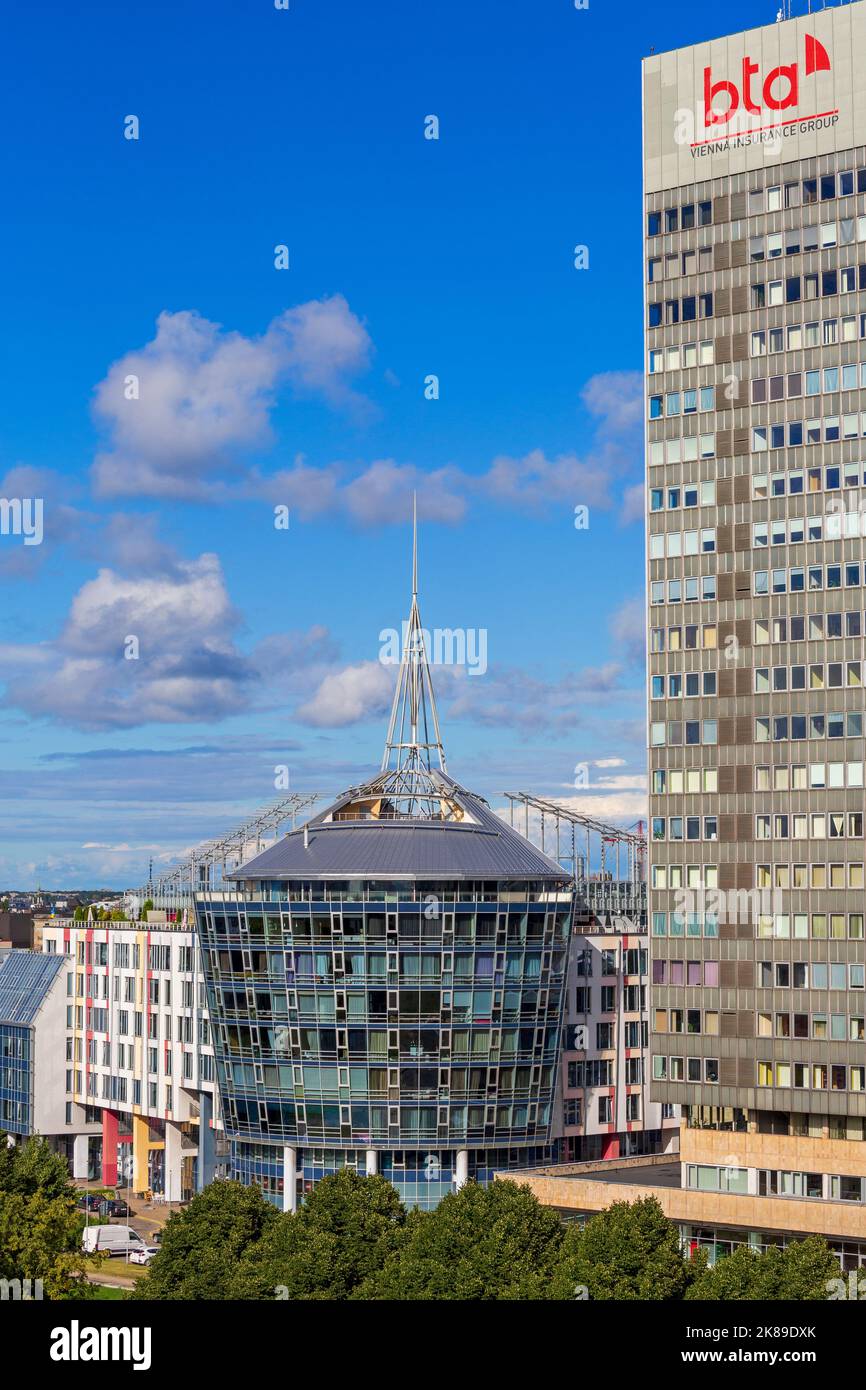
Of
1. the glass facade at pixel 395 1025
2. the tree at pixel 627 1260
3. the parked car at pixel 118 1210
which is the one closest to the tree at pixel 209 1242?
the tree at pixel 627 1260

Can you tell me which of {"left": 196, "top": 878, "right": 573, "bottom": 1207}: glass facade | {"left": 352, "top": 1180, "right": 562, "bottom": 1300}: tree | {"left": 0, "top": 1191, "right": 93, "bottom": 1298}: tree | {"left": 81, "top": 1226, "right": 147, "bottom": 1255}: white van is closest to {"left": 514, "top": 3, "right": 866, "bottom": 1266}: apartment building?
{"left": 352, "top": 1180, "right": 562, "bottom": 1300}: tree

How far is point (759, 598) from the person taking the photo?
134125 millimetres

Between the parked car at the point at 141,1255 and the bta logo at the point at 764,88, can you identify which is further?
the parked car at the point at 141,1255

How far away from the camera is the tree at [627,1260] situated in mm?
105438

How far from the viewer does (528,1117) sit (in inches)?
6742

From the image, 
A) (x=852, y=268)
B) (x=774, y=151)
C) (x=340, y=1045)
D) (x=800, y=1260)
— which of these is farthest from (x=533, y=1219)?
(x=774, y=151)

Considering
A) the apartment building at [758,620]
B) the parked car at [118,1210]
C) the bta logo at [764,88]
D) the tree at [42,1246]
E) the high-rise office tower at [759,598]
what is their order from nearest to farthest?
the tree at [42,1246] < the apartment building at [758,620] < the high-rise office tower at [759,598] < the bta logo at [764,88] < the parked car at [118,1210]

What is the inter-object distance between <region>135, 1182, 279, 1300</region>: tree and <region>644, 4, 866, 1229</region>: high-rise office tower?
1281 inches

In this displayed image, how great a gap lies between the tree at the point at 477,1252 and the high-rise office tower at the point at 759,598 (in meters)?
20.3

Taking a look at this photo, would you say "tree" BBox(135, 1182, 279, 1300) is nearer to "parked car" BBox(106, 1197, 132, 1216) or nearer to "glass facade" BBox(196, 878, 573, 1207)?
"glass facade" BBox(196, 878, 573, 1207)

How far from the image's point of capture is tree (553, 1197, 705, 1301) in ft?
346

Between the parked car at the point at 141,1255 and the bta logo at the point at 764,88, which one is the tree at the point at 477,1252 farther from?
the bta logo at the point at 764,88

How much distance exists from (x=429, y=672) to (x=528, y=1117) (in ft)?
161
